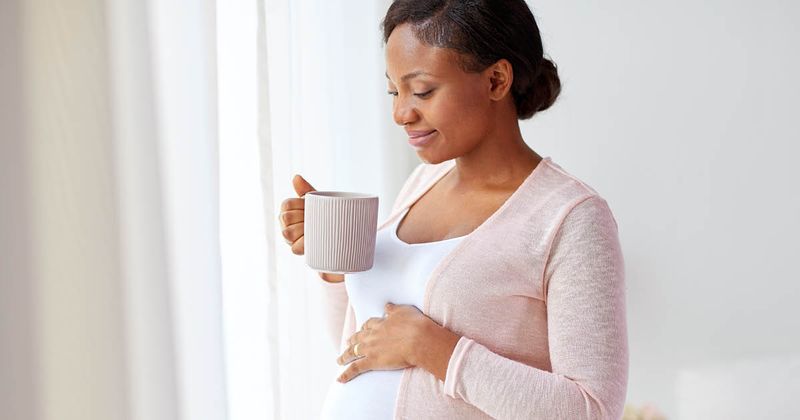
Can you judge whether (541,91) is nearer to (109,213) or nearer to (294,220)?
(294,220)

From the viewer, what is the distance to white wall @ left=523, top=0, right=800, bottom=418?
5.90 ft

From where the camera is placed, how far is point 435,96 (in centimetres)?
99

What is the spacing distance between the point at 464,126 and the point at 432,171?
9.6 inches

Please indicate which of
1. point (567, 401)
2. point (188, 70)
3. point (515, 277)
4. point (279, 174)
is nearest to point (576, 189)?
point (515, 277)

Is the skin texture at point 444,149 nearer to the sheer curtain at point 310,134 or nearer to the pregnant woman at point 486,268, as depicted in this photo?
the pregnant woman at point 486,268

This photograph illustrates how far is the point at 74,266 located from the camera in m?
1.15

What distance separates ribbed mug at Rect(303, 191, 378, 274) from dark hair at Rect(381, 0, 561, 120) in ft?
0.65

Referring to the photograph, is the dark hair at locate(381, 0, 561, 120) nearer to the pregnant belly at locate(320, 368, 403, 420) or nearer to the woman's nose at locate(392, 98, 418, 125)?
the woman's nose at locate(392, 98, 418, 125)

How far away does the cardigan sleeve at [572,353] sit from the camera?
912 mm

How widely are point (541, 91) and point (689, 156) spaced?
0.94m

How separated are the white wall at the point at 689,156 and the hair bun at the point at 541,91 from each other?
2.98 feet

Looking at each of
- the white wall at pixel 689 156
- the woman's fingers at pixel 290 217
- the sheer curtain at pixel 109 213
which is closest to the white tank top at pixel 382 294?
the woman's fingers at pixel 290 217

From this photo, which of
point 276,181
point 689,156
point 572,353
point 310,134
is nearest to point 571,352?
point 572,353

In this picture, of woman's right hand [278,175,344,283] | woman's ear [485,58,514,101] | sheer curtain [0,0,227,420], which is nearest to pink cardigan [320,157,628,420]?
woman's ear [485,58,514,101]
